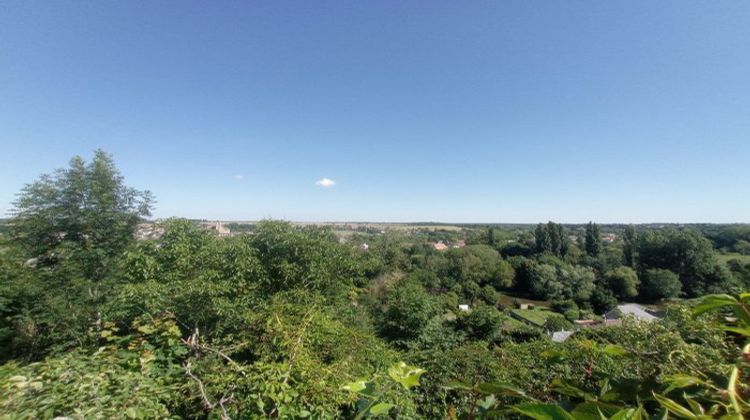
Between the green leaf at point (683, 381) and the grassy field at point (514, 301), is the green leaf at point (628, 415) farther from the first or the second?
the grassy field at point (514, 301)

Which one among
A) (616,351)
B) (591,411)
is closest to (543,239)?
(616,351)

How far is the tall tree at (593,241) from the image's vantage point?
39.0 metres

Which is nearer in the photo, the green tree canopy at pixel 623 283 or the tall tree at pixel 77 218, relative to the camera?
the tall tree at pixel 77 218

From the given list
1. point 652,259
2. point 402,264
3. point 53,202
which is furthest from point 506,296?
point 53,202

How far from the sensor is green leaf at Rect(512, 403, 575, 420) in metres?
0.31

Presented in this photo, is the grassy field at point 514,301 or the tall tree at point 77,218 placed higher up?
the tall tree at point 77,218

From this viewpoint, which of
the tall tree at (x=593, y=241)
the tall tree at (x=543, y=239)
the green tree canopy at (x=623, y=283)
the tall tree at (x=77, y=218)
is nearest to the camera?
the tall tree at (x=77, y=218)

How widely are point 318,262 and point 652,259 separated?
4096 centimetres

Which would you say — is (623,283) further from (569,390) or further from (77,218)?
(77,218)

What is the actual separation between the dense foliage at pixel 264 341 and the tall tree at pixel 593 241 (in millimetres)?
30106

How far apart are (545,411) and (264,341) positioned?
4.83 m

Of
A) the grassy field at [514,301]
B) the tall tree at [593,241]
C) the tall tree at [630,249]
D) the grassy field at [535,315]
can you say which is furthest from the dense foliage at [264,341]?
the tall tree at [593,241]

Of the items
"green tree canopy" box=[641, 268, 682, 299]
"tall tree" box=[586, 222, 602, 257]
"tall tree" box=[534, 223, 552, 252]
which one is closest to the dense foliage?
"green tree canopy" box=[641, 268, 682, 299]

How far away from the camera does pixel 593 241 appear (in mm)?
39531
